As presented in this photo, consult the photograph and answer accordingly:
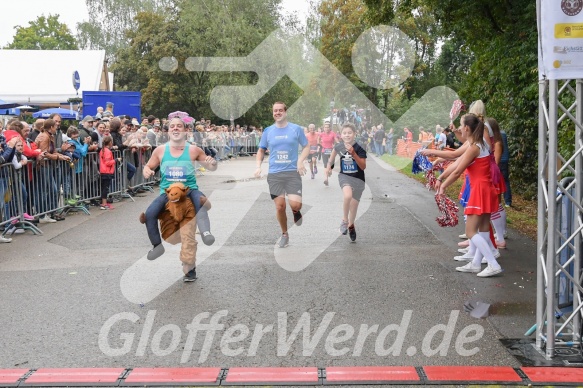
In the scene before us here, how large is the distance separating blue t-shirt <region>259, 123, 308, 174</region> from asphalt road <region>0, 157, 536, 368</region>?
1.14 m

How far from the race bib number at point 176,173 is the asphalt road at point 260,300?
1114 millimetres

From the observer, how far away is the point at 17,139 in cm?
1110

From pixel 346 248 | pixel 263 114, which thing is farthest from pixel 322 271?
pixel 263 114

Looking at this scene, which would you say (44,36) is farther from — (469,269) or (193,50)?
(469,269)

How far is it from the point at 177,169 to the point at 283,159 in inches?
88.4

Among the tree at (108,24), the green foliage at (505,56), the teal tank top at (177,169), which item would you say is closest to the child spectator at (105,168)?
the green foliage at (505,56)

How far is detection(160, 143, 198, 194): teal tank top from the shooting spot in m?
7.79

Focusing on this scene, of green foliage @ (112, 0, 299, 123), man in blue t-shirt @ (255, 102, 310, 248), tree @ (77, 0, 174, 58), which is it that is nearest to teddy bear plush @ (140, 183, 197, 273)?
man in blue t-shirt @ (255, 102, 310, 248)

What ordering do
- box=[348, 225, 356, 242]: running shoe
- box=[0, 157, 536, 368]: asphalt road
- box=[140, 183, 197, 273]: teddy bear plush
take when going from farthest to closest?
box=[348, 225, 356, 242]: running shoe < box=[140, 183, 197, 273]: teddy bear plush < box=[0, 157, 536, 368]: asphalt road

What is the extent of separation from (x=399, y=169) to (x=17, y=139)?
19140mm

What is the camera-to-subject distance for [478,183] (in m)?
7.91

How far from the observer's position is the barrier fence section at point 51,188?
11039 millimetres

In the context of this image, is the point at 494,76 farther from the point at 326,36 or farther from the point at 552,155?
the point at 326,36

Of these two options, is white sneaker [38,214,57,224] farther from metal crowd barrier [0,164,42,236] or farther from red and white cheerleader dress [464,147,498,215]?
red and white cheerleader dress [464,147,498,215]
